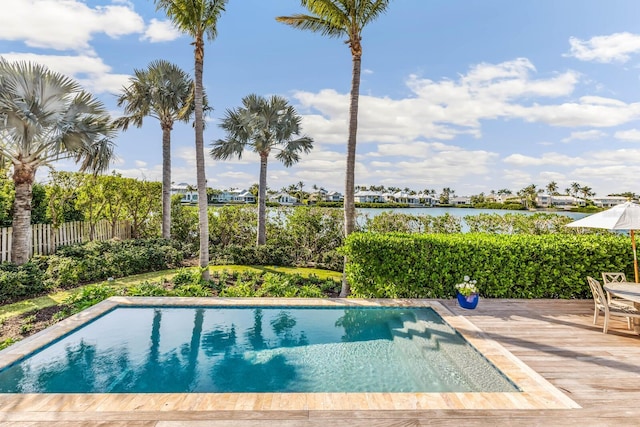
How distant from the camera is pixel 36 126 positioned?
28.7ft

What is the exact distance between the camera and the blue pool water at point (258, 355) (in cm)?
414

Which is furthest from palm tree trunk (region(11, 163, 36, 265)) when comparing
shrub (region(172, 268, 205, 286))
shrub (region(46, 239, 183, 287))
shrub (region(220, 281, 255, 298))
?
shrub (region(220, 281, 255, 298))

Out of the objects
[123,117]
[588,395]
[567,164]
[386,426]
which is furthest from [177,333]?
[567,164]

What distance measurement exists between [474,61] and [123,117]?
45.8 feet

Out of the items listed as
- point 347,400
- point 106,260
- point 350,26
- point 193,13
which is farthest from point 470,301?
point 106,260

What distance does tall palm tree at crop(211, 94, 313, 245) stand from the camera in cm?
1397

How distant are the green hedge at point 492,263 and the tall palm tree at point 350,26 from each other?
1289mm

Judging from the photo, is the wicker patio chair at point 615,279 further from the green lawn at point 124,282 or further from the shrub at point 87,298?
the shrub at point 87,298

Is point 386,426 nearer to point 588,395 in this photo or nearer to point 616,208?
point 588,395

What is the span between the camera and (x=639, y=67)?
1009 centimetres

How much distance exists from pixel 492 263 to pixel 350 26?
6506 mm

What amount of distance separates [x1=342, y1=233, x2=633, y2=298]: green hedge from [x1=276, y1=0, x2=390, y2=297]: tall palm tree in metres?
1.29

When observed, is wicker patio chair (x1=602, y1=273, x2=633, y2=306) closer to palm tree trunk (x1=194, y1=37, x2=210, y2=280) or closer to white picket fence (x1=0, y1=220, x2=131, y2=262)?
palm tree trunk (x1=194, y1=37, x2=210, y2=280)

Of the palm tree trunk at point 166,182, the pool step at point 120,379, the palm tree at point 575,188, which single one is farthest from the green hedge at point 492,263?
the palm tree at point 575,188
